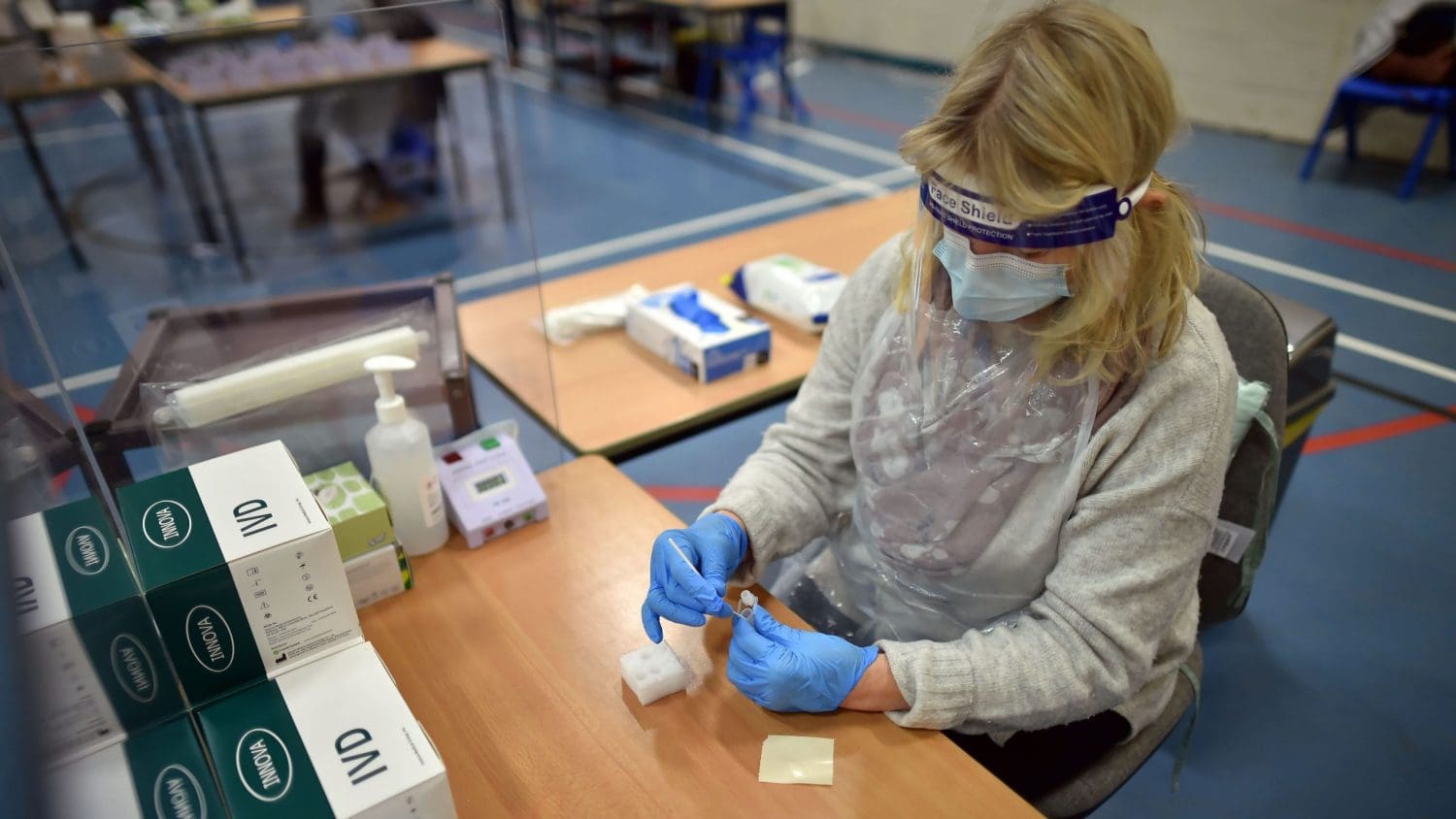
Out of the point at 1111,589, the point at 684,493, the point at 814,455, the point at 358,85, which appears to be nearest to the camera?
the point at 1111,589

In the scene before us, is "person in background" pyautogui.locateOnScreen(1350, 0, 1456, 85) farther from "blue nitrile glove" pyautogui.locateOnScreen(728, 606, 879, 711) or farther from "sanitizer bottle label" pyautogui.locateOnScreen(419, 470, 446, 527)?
"sanitizer bottle label" pyautogui.locateOnScreen(419, 470, 446, 527)

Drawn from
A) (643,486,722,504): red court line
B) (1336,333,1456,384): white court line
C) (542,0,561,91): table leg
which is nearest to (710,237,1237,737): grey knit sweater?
(643,486,722,504): red court line

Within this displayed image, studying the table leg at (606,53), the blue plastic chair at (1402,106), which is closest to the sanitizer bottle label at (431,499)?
the blue plastic chair at (1402,106)

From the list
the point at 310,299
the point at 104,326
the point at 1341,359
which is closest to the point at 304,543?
the point at 310,299

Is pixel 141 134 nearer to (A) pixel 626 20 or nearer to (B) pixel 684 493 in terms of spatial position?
(A) pixel 626 20

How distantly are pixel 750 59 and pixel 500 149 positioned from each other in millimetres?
1984

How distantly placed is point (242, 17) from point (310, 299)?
411 centimetres

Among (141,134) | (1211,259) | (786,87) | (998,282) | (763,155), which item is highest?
(998,282)

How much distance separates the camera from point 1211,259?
328 cm

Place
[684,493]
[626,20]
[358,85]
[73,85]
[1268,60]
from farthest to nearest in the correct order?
1. [626,20]
2. [1268,60]
3. [358,85]
4. [73,85]
5. [684,493]

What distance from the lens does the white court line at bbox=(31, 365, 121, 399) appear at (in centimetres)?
94

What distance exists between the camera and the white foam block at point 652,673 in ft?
3.37

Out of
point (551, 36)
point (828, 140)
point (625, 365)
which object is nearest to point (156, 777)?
point (625, 365)

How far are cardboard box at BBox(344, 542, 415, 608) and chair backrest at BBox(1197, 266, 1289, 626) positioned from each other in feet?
3.85
